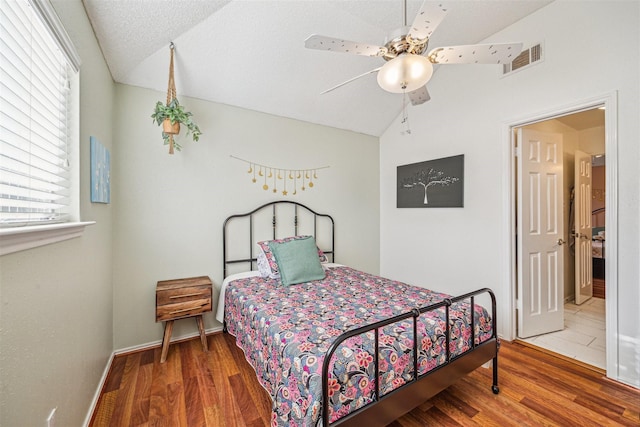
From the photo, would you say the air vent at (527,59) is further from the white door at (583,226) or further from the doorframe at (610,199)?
the white door at (583,226)

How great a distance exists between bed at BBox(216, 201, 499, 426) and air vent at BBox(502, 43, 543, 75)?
218cm

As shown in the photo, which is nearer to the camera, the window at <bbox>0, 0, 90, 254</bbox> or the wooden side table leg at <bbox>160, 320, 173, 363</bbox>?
the window at <bbox>0, 0, 90, 254</bbox>

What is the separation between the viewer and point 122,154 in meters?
2.46

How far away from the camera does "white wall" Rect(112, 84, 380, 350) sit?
2.48 metres

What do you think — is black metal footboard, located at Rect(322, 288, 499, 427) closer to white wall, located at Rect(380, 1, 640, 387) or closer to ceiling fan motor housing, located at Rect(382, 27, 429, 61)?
white wall, located at Rect(380, 1, 640, 387)

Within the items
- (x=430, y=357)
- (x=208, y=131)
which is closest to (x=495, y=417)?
(x=430, y=357)

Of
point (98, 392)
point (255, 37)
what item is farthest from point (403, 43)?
point (98, 392)

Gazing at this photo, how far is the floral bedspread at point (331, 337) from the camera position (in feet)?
4.02

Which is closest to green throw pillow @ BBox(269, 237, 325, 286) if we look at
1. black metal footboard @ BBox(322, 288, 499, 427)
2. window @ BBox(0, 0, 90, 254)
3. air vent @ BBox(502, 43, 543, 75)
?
black metal footboard @ BBox(322, 288, 499, 427)

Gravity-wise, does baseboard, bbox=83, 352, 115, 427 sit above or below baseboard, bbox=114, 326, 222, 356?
above

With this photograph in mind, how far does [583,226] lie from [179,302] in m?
4.99

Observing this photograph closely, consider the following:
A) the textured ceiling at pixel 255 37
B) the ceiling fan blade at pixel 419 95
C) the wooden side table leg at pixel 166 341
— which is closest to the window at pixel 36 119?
the textured ceiling at pixel 255 37

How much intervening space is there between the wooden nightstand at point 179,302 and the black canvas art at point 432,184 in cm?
268

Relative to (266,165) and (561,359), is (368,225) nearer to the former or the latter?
(266,165)
